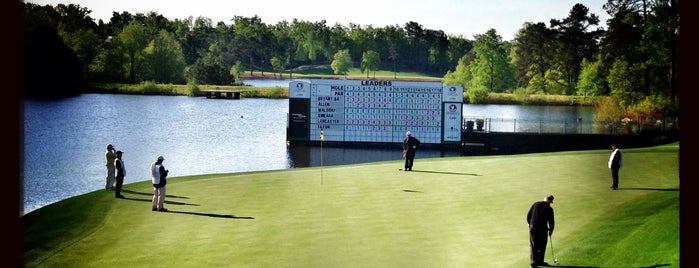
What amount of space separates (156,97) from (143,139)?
2895 cm

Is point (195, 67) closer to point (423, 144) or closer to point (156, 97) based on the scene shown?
point (156, 97)

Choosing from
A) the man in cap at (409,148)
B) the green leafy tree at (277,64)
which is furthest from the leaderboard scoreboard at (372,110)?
the green leafy tree at (277,64)

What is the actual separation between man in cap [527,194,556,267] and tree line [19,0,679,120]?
3335 cm

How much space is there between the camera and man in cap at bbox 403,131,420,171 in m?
27.3

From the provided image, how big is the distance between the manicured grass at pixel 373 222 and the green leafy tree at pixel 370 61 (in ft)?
161

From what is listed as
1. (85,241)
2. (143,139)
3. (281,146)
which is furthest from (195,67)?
(85,241)

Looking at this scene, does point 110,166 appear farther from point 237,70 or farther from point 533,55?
point 237,70

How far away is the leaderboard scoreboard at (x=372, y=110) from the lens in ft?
154

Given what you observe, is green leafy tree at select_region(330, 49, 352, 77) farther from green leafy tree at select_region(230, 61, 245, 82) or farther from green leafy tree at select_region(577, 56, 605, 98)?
green leafy tree at select_region(577, 56, 605, 98)

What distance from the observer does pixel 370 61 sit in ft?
251

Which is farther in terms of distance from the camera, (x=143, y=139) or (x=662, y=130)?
(x=143, y=139)

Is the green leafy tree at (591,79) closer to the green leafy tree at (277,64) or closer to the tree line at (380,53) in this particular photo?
the tree line at (380,53)

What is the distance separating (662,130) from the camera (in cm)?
4756

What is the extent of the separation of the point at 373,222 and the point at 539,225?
5.59 meters
